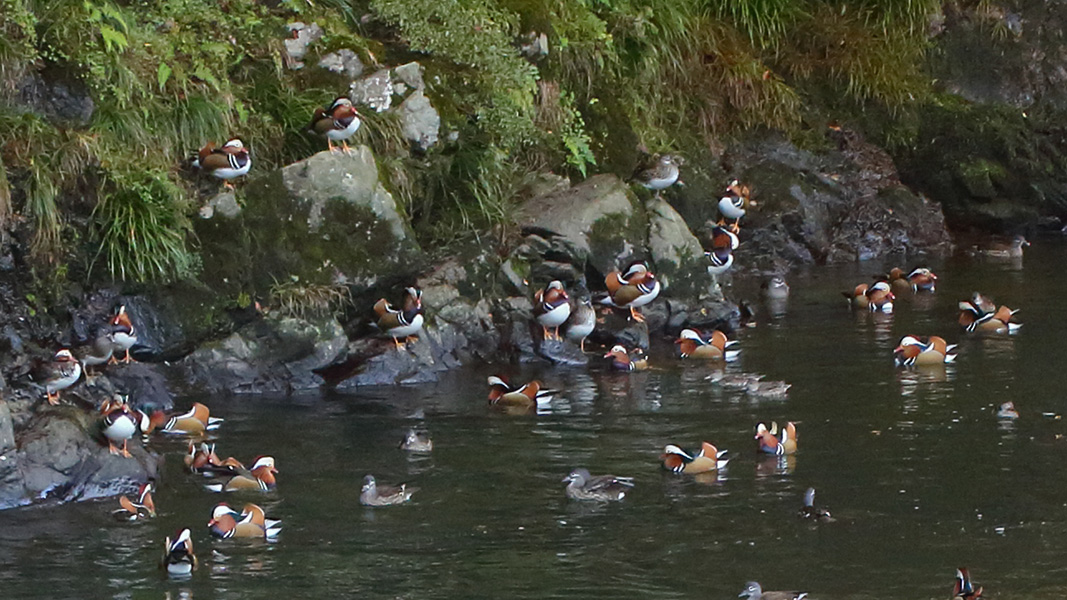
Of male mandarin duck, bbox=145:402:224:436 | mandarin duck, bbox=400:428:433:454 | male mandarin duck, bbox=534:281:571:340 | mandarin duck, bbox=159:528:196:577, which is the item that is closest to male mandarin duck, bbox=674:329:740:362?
male mandarin duck, bbox=534:281:571:340

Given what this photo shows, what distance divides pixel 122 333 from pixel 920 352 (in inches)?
240

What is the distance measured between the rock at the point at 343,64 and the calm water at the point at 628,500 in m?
2.88

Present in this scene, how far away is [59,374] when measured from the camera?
10367 mm

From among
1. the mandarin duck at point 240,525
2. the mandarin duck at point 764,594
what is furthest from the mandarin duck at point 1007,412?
the mandarin duck at point 240,525

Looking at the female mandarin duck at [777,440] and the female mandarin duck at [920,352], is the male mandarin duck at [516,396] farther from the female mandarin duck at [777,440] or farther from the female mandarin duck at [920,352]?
the female mandarin duck at [920,352]

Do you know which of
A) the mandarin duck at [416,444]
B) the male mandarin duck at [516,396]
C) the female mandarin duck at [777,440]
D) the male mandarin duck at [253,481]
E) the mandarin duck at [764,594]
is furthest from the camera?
the male mandarin duck at [516,396]

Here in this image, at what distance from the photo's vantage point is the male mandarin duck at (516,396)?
37.3ft

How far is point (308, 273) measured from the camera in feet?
41.4

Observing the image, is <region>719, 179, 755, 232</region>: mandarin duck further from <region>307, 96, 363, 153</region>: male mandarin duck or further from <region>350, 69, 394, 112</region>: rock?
<region>307, 96, 363, 153</region>: male mandarin duck

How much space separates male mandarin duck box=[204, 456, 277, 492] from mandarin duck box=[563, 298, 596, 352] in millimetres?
4353

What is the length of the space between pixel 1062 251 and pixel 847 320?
5.14 meters

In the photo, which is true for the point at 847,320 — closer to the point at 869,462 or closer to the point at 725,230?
the point at 725,230

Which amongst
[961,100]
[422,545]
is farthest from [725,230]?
[422,545]

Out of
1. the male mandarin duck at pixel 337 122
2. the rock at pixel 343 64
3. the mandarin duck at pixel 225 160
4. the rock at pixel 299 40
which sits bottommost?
the mandarin duck at pixel 225 160
